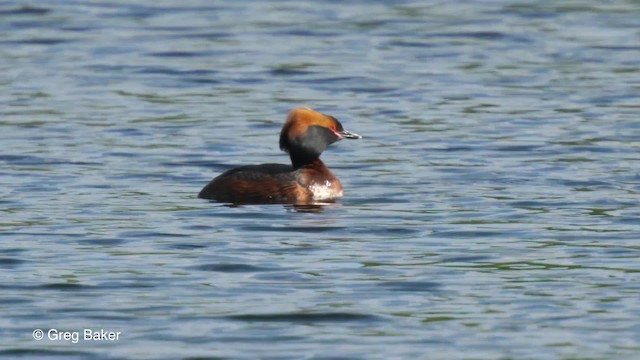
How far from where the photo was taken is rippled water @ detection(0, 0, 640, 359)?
1212 centimetres

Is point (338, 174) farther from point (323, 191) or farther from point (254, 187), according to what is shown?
point (254, 187)

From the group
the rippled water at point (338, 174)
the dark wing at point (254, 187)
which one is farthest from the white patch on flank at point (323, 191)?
the rippled water at point (338, 174)

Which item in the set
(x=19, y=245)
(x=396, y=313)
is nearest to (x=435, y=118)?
(x=19, y=245)

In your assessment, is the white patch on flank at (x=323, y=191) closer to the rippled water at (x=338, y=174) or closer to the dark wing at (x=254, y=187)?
the dark wing at (x=254, y=187)

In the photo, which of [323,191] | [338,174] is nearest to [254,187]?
[323,191]

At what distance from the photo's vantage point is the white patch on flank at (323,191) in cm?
1708

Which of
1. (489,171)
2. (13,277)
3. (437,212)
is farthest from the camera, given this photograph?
(489,171)

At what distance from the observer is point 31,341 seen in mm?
11617

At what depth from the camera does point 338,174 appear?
62.0 ft

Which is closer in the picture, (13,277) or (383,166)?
(13,277)

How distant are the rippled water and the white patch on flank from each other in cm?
33

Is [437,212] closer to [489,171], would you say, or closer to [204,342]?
[489,171]

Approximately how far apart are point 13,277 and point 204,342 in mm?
2280

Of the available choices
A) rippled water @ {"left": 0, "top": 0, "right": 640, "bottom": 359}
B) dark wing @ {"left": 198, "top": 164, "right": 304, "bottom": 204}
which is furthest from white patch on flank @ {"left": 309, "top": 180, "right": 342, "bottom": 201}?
rippled water @ {"left": 0, "top": 0, "right": 640, "bottom": 359}
